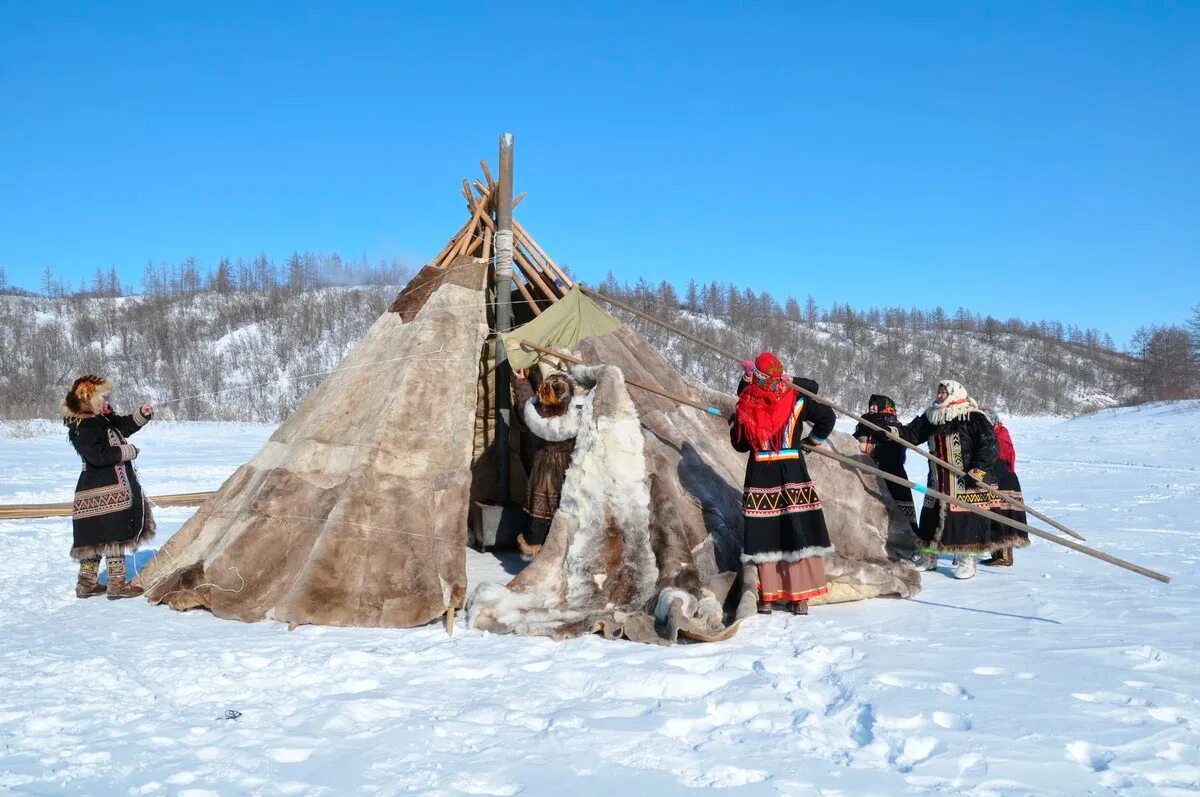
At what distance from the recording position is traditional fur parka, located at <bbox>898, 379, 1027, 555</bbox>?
5848mm

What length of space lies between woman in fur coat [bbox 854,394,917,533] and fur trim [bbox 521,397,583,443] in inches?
97.8

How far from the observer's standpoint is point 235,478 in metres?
5.86

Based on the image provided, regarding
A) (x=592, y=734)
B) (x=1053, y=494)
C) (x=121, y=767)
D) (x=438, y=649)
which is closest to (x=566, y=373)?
(x=438, y=649)

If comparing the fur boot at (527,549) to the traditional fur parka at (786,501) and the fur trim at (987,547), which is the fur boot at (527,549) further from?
the fur trim at (987,547)

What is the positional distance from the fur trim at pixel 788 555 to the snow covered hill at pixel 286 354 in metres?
30.4

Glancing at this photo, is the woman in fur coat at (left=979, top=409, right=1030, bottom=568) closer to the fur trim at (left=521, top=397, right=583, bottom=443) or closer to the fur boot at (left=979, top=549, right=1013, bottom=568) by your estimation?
the fur boot at (left=979, top=549, right=1013, bottom=568)

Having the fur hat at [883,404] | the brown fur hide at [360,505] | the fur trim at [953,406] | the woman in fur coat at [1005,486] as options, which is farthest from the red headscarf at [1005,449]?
the brown fur hide at [360,505]

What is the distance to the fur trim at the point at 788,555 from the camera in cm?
482

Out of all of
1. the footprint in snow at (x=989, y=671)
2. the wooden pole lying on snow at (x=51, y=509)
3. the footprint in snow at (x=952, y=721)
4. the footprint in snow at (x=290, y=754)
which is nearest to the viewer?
the footprint in snow at (x=290, y=754)

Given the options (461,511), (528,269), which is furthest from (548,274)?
(461,511)

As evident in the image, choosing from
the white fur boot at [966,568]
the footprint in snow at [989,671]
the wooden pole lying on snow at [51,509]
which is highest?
the wooden pole lying on snow at [51,509]

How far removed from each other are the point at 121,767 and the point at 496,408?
4581mm

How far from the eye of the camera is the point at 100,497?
5.44 metres

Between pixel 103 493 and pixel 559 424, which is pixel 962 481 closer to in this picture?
pixel 559 424
